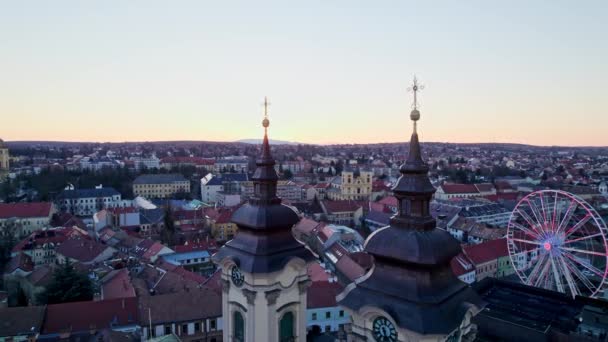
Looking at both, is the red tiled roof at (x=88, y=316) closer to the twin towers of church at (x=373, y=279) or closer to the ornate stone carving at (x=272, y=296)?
the twin towers of church at (x=373, y=279)

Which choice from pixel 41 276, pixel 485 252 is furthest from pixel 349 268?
pixel 41 276

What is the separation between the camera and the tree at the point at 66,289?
36625 mm

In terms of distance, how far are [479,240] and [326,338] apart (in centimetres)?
4467

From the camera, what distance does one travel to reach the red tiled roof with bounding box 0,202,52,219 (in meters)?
74.8

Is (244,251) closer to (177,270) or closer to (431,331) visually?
(431,331)

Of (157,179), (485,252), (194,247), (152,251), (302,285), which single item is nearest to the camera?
(302,285)

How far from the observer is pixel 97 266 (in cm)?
4819

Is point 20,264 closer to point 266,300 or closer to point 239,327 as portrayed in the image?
point 239,327

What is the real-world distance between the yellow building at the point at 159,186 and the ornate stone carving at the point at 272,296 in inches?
4227

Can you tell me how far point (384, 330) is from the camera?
12992mm

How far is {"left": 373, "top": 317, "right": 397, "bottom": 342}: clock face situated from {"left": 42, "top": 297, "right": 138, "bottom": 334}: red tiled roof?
24.5 metres

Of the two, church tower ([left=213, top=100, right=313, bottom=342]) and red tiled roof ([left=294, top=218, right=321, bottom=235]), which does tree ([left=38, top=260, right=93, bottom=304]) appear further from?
red tiled roof ([left=294, top=218, right=321, bottom=235])

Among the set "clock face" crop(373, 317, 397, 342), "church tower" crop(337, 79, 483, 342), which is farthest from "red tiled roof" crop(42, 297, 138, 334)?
"clock face" crop(373, 317, 397, 342)

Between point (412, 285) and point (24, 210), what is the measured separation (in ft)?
264
